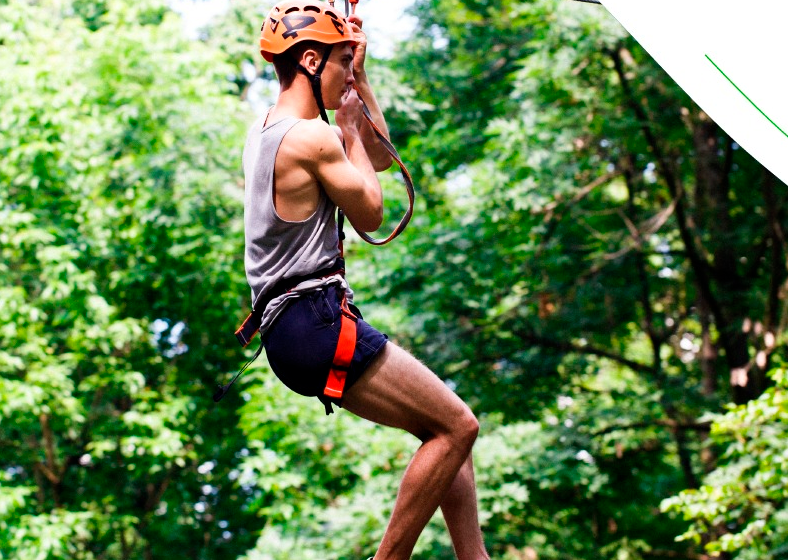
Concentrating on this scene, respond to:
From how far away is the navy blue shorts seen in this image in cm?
230

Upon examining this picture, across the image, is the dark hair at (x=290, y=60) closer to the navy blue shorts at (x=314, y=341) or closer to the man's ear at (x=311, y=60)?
the man's ear at (x=311, y=60)

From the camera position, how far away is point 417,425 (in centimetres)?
234

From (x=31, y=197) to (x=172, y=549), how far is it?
5.00m

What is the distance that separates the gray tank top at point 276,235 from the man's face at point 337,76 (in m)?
0.13

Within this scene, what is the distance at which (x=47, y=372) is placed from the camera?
1030 centimetres

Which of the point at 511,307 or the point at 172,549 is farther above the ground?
the point at 511,307

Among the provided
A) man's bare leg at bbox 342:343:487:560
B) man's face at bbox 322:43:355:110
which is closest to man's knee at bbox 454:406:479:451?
man's bare leg at bbox 342:343:487:560

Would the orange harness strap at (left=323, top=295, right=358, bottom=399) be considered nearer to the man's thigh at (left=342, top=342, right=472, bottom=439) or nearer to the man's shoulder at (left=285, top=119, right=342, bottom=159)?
the man's thigh at (left=342, top=342, right=472, bottom=439)

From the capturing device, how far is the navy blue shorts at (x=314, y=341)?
230cm

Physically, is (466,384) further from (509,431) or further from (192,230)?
(192,230)

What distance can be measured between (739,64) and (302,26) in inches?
42.4

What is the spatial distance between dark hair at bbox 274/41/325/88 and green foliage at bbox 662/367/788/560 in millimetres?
4821

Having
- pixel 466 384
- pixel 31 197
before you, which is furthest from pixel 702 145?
pixel 31 197

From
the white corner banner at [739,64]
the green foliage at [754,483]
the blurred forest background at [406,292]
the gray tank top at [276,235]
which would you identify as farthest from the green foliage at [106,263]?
the white corner banner at [739,64]
